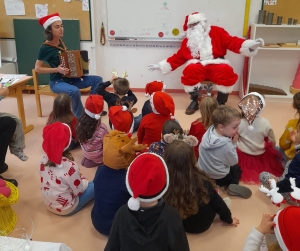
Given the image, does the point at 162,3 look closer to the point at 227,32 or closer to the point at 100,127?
the point at 227,32

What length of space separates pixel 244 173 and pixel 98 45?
9.79ft

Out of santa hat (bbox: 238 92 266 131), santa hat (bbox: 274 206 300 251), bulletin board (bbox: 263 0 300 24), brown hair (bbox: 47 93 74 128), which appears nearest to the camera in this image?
santa hat (bbox: 274 206 300 251)

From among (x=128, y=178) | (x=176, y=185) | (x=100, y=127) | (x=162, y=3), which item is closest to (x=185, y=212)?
(x=176, y=185)

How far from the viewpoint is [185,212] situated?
1.76 m

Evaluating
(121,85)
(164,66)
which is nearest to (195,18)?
(164,66)

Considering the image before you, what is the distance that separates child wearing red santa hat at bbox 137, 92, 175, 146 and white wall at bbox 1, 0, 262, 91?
7.21 feet

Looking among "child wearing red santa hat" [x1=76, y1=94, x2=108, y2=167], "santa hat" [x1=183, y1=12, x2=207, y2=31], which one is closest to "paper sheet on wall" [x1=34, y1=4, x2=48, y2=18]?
"santa hat" [x1=183, y1=12, x2=207, y2=31]

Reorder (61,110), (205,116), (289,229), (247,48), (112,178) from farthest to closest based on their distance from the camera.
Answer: (247,48) < (61,110) < (205,116) < (112,178) < (289,229)

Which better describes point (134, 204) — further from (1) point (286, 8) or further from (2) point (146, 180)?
(1) point (286, 8)

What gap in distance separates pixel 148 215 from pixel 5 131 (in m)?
1.66

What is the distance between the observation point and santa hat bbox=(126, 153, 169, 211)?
1.17 m

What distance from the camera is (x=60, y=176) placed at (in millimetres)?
1986

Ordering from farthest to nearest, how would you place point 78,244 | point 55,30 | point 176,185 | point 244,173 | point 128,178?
point 55,30 < point 244,173 < point 78,244 < point 176,185 < point 128,178

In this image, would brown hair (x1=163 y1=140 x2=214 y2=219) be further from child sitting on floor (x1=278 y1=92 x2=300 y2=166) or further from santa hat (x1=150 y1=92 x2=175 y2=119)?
child sitting on floor (x1=278 y1=92 x2=300 y2=166)
